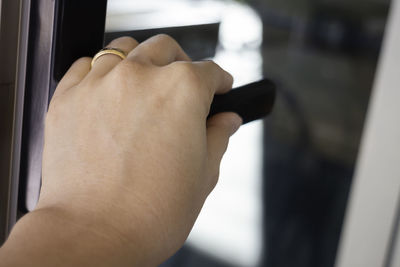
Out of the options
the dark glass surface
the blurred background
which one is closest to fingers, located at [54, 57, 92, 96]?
the blurred background

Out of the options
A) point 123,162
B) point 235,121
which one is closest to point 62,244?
point 123,162

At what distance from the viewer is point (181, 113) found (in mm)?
436

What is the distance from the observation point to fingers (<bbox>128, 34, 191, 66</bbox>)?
48 cm

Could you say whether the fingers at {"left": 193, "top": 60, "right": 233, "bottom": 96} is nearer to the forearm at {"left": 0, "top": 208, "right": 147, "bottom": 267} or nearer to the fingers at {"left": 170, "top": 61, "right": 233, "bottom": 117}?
the fingers at {"left": 170, "top": 61, "right": 233, "bottom": 117}

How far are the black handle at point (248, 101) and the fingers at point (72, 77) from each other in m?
0.12

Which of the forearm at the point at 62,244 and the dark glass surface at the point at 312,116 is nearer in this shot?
the forearm at the point at 62,244

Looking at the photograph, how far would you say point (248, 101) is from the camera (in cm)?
51

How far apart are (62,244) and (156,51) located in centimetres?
20

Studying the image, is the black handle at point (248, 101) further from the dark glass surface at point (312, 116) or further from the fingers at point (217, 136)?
the dark glass surface at point (312, 116)

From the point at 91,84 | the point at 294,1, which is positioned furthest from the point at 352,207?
the point at 91,84

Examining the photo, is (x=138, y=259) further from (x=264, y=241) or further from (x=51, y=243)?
(x=264, y=241)

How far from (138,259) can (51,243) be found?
2.6 inches

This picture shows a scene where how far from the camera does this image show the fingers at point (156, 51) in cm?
48

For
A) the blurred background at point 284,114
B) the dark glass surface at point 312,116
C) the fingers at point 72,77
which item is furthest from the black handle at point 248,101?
the dark glass surface at point 312,116
